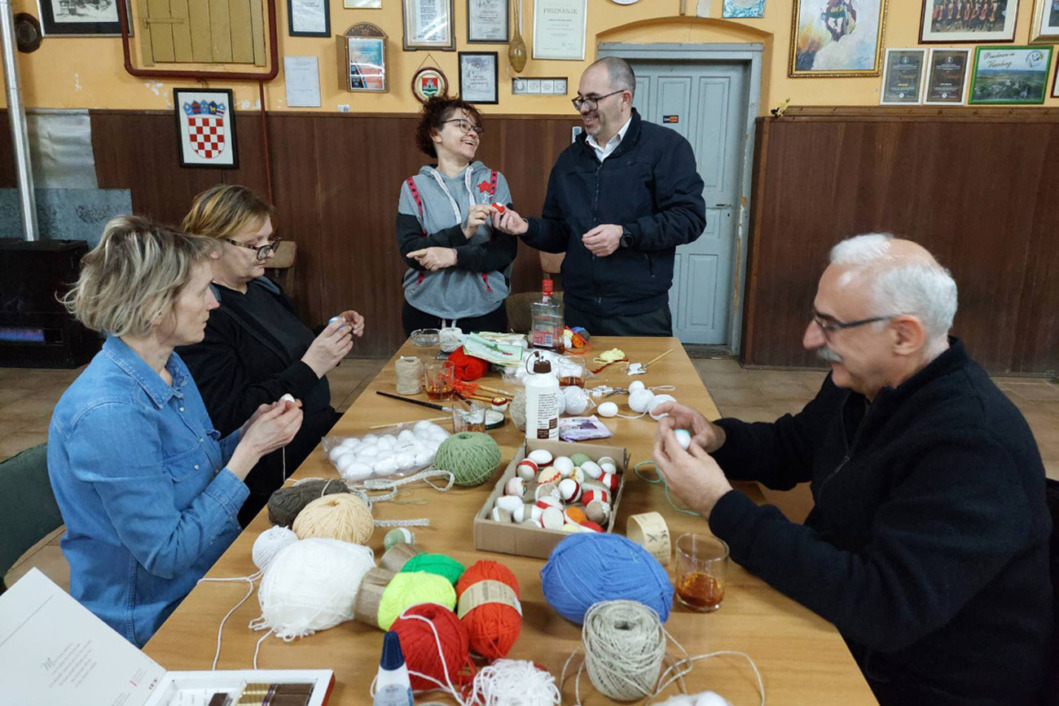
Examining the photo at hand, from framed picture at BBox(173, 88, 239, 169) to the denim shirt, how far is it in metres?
4.10

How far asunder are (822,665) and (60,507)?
1.36 meters

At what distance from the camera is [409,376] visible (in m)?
2.20

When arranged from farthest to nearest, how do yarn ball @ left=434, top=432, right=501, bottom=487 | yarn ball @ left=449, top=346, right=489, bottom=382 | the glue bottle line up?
1. yarn ball @ left=449, top=346, right=489, bottom=382
2. yarn ball @ left=434, top=432, right=501, bottom=487
3. the glue bottle

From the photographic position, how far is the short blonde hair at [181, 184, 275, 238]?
6.73 ft

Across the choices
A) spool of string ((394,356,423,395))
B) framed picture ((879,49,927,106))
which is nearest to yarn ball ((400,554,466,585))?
spool of string ((394,356,423,395))

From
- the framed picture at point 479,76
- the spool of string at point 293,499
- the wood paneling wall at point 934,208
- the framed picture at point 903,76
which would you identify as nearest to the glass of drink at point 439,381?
the spool of string at point 293,499

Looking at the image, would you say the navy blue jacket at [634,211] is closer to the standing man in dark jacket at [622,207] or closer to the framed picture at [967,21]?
the standing man in dark jacket at [622,207]

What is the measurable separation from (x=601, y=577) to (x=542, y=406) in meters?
0.64

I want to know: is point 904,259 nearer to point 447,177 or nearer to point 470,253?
point 470,253

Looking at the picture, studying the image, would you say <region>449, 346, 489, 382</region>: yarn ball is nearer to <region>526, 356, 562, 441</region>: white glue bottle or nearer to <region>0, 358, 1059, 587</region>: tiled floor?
<region>526, 356, 562, 441</region>: white glue bottle

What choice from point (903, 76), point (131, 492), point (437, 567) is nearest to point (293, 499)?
point (131, 492)

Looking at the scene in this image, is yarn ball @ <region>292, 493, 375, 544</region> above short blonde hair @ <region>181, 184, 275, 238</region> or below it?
below

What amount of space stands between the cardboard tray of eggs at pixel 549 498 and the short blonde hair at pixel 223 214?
3.58 feet

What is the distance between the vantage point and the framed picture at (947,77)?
4.71 meters
